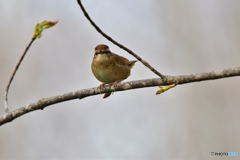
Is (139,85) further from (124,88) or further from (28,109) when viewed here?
(28,109)

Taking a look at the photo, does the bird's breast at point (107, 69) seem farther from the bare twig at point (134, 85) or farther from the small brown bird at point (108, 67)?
the bare twig at point (134, 85)

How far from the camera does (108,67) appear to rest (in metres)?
4.59

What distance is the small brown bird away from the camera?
4.54 m

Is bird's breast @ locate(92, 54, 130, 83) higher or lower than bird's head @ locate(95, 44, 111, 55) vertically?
lower

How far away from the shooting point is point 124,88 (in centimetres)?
299

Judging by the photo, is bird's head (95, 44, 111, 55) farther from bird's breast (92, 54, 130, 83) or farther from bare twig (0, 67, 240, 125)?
bare twig (0, 67, 240, 125)

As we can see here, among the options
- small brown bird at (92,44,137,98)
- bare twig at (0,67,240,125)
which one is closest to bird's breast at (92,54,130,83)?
small brown bird at (92,44,137,98)

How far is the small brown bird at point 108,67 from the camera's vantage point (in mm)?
4539

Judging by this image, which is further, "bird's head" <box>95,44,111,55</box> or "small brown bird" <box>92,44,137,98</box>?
"bird's head" <box>95,44,111,55</box>

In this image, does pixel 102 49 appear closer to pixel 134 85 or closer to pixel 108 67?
pixel 108 67

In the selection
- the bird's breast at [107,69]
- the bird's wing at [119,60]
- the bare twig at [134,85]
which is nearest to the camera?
the bare twig at [134,85]

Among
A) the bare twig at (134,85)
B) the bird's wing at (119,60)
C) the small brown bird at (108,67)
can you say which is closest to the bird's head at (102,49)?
the small brown bird at (108,67)

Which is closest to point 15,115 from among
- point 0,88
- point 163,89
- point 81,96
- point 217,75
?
point 81,96

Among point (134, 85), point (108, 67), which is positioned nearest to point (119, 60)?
point (108, 67)
